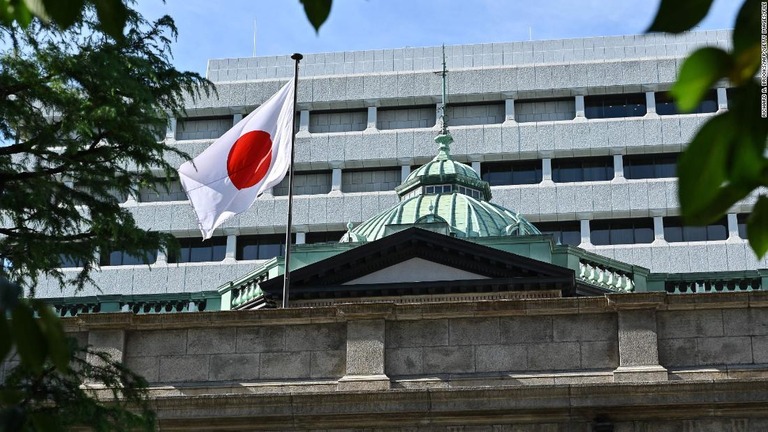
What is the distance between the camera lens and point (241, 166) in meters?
28.5

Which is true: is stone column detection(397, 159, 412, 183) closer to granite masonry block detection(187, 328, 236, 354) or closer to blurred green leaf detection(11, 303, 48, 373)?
granite masonry block detection(187, 328, 236, 354)

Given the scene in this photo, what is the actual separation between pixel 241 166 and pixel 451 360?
34.7ft

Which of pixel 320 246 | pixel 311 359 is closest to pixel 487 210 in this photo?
pixel 320 246

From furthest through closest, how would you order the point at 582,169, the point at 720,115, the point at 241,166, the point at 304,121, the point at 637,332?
the point at 304,121 → the point at 582,169 → the point at 241,166 → the point at 637,332 → the point at 720,115

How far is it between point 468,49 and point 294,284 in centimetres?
4284

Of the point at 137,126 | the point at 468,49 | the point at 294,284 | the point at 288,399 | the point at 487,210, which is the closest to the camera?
the point at 137,126

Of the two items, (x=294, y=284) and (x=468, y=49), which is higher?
(x=468, y=49)

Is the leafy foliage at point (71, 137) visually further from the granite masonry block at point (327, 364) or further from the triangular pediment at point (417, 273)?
the triangular pediment at point (417, 273)

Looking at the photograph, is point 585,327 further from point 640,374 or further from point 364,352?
point 364,352

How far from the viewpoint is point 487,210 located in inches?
1471

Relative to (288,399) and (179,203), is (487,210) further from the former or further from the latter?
(179,203)

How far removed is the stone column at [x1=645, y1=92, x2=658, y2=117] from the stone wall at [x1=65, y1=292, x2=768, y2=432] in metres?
49.9

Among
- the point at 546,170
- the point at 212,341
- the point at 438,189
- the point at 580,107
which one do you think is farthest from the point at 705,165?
the point at 580,107

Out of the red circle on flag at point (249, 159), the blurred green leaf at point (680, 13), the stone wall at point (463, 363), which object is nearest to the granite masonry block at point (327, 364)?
the stone wall at point (463, 363)
